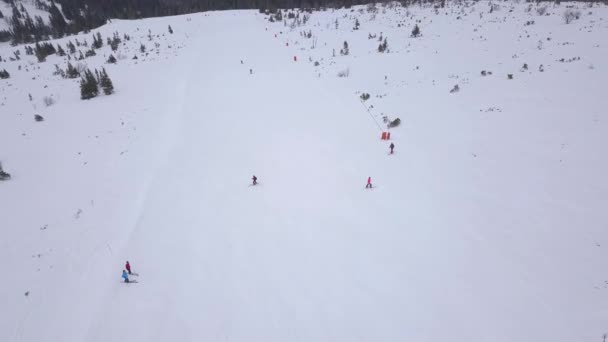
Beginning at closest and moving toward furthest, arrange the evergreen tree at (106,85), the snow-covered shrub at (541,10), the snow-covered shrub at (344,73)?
the evergreen tree at (106,85)
the snow-covered shrub at (344,73)
the snow-covered shrub at (541,10)

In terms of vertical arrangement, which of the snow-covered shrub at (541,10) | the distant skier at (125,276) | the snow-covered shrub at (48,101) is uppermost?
the snow-covered shrub at (541,10)

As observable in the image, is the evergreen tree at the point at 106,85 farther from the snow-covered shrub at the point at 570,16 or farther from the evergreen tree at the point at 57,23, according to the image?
the evergreen tree at the point at 57,23

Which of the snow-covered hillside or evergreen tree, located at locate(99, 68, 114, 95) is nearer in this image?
the snow-covered hillside

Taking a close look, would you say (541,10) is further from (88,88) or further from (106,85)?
(88,88)

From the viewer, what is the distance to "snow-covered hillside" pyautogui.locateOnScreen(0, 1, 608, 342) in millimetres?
8445

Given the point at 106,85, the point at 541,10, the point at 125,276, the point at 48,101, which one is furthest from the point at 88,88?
the point at 541,10

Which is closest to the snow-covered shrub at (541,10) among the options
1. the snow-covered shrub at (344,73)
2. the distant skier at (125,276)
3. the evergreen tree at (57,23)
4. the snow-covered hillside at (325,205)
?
the snow-covered hillside at (325,205)

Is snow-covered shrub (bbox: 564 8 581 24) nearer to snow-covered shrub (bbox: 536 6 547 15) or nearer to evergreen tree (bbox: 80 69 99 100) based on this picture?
snow-covered shrub (bbox: 536 6 547 15)

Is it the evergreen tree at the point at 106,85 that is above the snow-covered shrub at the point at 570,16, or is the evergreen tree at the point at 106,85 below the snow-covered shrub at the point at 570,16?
below

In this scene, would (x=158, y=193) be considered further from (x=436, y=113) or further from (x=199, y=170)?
(x=436, y=113)

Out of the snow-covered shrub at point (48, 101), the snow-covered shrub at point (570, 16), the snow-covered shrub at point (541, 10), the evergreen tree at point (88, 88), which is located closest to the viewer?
the snow-covered shrub at point (48, 101)

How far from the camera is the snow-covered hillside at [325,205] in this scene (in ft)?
27.7

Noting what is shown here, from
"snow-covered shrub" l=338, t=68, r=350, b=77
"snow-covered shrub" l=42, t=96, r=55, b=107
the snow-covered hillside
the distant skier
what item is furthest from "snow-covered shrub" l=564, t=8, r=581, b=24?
"snow-covered shrub" l=42, t=96, r=55, b=107

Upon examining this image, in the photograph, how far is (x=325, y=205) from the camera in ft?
41.8
